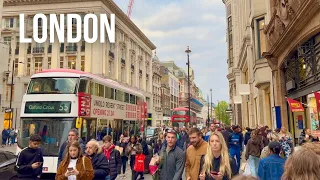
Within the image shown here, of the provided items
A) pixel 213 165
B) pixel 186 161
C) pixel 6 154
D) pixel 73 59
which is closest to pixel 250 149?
pixel 186 161

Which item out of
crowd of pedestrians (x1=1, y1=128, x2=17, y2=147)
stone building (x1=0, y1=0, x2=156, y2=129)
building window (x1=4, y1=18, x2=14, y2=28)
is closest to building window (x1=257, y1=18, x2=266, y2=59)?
crowd of pedestrians (x1=1, y1=128, x2=17, y2=147)

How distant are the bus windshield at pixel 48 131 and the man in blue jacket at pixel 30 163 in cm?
630

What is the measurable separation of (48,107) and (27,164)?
7.32 m

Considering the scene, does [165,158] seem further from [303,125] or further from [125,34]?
[125,34]

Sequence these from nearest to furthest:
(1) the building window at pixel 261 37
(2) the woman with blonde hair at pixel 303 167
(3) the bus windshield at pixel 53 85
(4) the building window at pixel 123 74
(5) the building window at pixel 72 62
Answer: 1. (2) the woman with blonde hair at pixel 303 167
2. (3) the bus windshield at pixel 53 85
3. (1) the building window at pixel 261 37
4. (5) the building window at pixel 72 62
5. (4) the building window at pixel 123 74

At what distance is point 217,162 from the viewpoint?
4367 millimetres

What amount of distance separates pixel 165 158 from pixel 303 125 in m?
13.5

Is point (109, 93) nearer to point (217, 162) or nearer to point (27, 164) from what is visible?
point (27, 164)

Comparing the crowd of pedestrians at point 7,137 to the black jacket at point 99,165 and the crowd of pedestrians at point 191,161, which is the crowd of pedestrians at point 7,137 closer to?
the crowd of pedestrians at point 191,161

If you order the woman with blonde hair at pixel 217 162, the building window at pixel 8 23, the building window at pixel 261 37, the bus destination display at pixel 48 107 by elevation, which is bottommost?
the woman with blonde hair at pixel 217 162

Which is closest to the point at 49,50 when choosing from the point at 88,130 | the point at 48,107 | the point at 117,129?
the point at 117,129

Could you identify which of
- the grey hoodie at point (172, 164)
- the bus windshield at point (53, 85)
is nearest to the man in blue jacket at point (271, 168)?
the grey hoodie at point (172, 164)

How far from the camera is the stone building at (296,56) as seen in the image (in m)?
12.6

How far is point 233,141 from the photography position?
12.3 m
